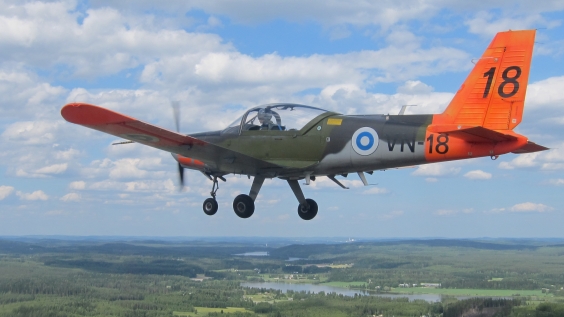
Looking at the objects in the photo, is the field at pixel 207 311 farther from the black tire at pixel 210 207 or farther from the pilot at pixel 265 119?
the pilot at pixel 265 119

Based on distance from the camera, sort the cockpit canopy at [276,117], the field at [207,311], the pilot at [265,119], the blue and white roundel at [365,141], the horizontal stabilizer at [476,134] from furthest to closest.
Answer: the field at [207,311] < the pilot at [265,119] < the cockpit canopy at [276,117] < the blue and white roundel at [365,141] < the horizontal stabilizer at [476,134]

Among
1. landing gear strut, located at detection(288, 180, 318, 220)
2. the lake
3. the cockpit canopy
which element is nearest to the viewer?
the cockpit canopy

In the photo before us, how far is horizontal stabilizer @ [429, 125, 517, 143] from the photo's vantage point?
14.5 metres

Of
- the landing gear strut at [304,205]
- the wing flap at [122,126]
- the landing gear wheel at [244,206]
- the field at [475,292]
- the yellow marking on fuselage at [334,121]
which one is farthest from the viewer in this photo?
the field at [475,292]

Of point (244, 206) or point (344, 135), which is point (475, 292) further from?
point (344, 135)

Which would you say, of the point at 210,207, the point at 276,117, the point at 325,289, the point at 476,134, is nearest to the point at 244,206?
the point at 210,207

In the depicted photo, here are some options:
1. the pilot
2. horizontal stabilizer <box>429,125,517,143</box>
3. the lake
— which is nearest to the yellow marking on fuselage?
the pilot

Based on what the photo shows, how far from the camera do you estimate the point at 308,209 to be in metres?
19.5

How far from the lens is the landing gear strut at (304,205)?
19.5 m

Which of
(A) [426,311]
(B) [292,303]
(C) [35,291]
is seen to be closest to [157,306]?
(B) [292,303]

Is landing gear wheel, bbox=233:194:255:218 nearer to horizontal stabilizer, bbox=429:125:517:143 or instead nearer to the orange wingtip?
the orange wingtip

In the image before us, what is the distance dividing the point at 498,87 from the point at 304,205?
6.85 metres

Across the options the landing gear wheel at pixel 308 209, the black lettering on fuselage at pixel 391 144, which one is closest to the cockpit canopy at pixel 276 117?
the black lettering on fuselage at pixel 391 144

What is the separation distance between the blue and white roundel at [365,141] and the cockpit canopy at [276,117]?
131 cm
